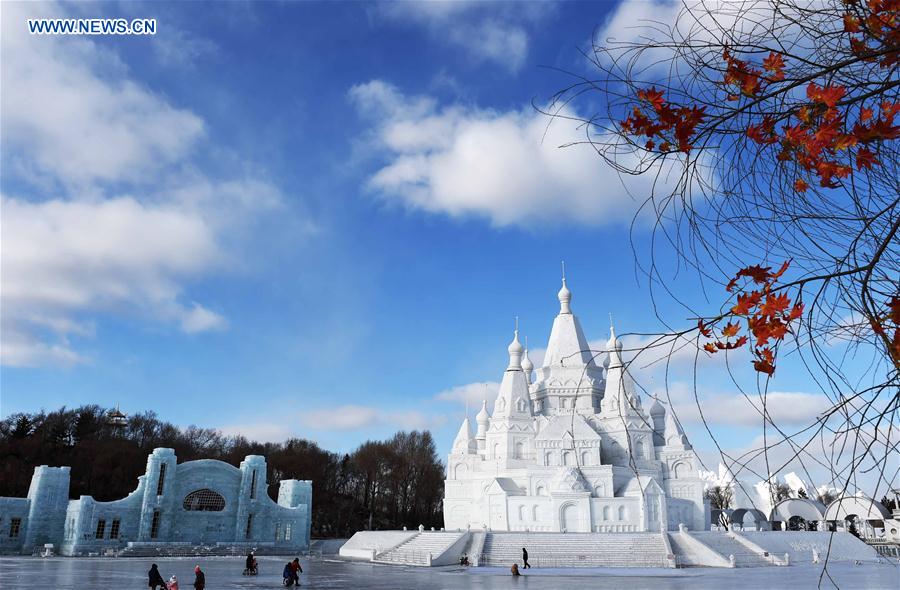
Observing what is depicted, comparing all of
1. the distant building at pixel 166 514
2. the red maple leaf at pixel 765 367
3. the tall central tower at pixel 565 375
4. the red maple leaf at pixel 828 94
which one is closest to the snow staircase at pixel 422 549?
the distant building at pixel 166 514

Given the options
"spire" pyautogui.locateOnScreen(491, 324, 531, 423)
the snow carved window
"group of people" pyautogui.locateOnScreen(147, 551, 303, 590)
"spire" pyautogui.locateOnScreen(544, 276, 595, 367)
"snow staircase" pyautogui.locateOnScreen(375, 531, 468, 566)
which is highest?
"spire" pyautogui.locateOnScreen(544, 276, 595, 367)

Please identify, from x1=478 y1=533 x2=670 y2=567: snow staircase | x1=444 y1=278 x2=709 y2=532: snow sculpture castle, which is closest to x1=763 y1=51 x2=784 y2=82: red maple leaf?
x1=478 y1=533 x2=670 y2=567: snow staircase

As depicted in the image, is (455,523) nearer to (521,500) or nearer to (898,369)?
(521,500)

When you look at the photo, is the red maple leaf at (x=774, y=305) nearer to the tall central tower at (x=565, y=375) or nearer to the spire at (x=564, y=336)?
the tall central tower at (x=565, y=375)

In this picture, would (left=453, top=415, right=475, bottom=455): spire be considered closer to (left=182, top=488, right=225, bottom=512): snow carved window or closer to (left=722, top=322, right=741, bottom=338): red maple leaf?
(left=182, top=488, right=225, bottom=512): snow carved window

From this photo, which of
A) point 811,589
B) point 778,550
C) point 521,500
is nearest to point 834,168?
point 811,589

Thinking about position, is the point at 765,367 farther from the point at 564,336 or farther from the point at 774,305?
the point at 564,336

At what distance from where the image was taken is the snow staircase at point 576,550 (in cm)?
2967

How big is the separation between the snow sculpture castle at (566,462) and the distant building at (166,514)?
1263 cm

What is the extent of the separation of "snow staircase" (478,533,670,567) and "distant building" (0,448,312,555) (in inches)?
696

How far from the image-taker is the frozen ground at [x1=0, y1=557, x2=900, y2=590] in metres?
19.5

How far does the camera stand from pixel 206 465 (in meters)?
41.9

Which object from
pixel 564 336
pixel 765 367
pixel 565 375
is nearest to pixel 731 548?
pixel 565 375

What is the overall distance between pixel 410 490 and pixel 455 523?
2188 cm
